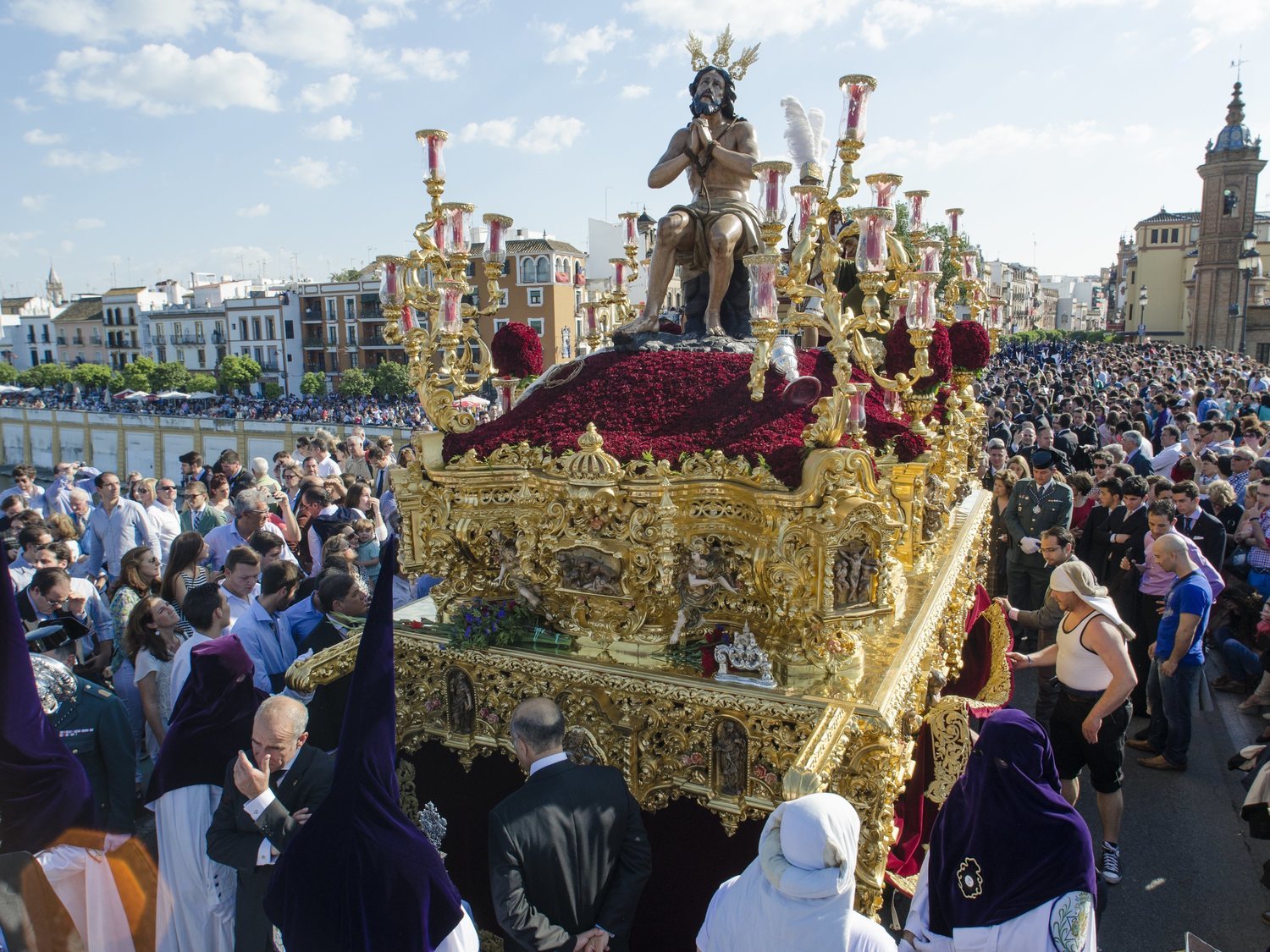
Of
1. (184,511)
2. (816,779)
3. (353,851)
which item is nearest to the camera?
(353,851)

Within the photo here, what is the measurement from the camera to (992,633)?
7.00 meters

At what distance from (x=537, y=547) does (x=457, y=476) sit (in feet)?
1.98

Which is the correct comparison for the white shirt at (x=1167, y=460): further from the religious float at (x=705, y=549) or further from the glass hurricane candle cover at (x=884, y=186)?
the glass hurricane candle cover at (x=884, y=186)

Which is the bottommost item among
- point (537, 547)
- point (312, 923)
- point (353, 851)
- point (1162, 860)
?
point (1162, 860)

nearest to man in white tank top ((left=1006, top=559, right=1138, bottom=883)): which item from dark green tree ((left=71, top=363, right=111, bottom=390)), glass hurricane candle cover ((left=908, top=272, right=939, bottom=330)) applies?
glass hurricane candle cover ((left=908, top=272, right=939, bottom=330))

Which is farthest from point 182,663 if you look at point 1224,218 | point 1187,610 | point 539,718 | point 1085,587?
point 1224,218

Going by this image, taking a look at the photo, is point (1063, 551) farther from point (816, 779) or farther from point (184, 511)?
point (184, 511)

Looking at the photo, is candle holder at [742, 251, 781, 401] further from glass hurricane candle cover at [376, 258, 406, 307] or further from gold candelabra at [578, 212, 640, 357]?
gold candelabra at [578, 212, 640, 357]

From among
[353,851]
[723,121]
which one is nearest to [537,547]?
[353,851]

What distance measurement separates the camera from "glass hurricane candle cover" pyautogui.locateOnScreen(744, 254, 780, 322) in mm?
3922

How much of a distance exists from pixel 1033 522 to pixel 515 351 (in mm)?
4885

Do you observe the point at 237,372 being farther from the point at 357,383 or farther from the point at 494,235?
the point at 494,235

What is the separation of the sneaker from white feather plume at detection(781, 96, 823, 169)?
14.2 ft

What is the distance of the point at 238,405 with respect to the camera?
4656cm
